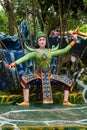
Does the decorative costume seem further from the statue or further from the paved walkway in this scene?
the paved walkway

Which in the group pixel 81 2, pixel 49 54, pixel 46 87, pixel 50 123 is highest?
pixel 81 2

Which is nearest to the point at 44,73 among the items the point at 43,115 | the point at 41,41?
the point at 41,41

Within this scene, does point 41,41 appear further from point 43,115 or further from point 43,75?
point 43,115

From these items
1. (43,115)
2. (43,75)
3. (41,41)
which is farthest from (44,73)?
(43,115)

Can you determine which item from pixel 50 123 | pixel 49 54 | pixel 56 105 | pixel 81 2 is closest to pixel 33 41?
pixel 49 54

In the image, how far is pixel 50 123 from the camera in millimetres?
4859

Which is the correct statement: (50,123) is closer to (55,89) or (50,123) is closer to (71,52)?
(55,89)

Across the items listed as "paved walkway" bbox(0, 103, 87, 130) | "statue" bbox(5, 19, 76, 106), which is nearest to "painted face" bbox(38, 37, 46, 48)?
"statue" bbox(5, 19, 76, 106)

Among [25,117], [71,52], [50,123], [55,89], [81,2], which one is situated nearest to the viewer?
[50,123]

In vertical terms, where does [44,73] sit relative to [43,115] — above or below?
above

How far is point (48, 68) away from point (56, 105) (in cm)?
61

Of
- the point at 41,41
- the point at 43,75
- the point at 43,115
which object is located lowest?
the point at 43,115

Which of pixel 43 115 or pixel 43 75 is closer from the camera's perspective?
pixel 43 115

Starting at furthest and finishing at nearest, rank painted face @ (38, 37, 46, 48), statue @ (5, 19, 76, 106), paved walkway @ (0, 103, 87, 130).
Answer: painted face @ (38, 37, 46, 48) < statue @ (5, 19, 76, 106) < paved walkway @ (0, 103, 87, 130)
